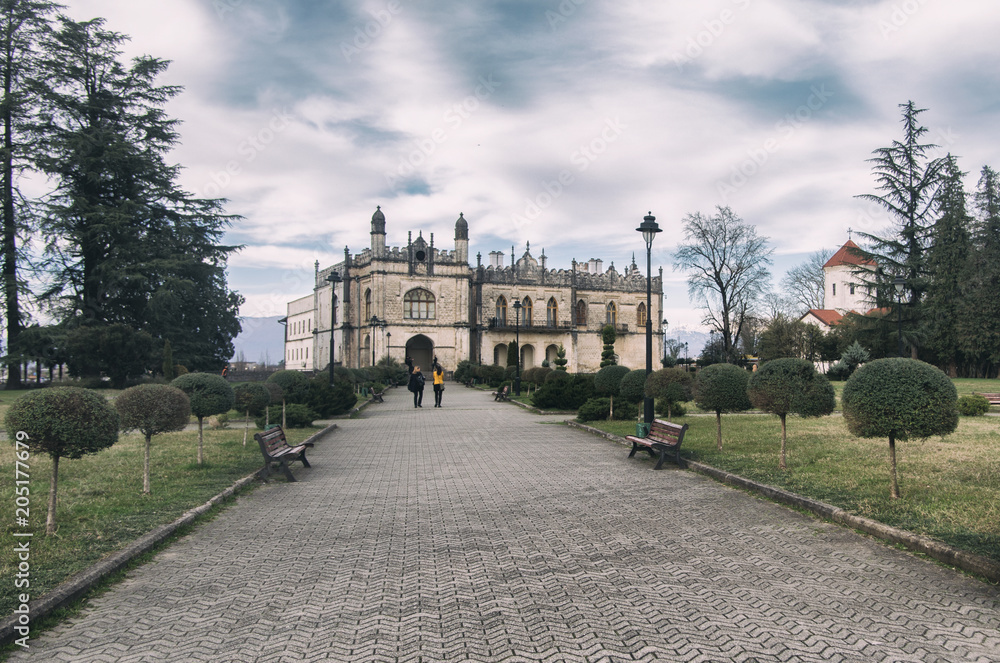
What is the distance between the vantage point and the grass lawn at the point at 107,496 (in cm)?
548

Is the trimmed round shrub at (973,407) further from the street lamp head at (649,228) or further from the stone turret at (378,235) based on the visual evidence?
the stone turret at (378,235)

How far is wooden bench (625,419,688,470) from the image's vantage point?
1050 centimetres

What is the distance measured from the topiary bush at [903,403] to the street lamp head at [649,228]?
7284 mm

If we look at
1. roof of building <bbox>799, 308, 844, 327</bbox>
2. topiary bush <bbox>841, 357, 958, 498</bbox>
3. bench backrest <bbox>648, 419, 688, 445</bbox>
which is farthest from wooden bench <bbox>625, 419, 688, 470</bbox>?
roof of building <bbox>799, 308, 844, 327</bbox>

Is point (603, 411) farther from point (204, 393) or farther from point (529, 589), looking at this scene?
point (529, 589)

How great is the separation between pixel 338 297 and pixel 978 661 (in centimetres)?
5300

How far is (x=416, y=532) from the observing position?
21.9ft

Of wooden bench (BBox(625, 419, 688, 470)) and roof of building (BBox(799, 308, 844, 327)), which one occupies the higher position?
roof of building (BBox(799, 308, 844, 327))

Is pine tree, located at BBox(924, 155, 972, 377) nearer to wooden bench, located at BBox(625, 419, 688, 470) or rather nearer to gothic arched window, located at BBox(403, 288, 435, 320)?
gothic arched window, located at BBox(403, 288, 435, 320)

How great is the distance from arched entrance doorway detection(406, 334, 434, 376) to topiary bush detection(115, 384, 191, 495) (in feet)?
142

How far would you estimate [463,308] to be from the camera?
5241cm

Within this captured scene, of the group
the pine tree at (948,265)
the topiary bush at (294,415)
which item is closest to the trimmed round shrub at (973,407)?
the topiary bush at (294,415)

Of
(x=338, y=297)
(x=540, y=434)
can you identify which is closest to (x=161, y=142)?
(x=338, y=297)

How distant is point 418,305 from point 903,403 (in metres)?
46.0
